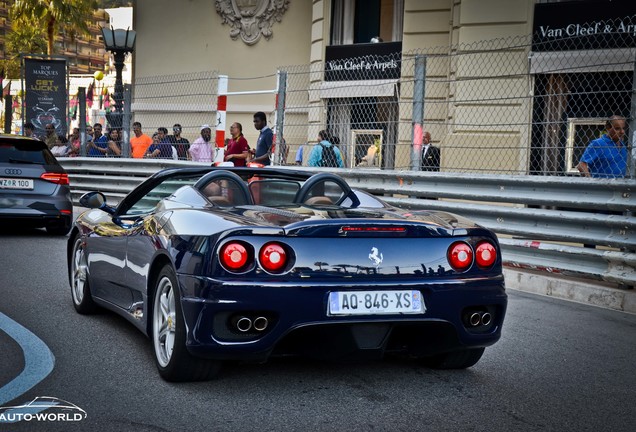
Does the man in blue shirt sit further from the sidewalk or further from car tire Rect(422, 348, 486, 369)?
car tire Rect(422, 348, 486, 369)

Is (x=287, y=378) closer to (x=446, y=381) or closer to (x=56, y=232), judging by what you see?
(x=446, y=381)

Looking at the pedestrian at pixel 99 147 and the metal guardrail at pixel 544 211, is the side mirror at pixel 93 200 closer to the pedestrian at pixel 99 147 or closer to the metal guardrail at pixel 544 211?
the metal guardrail at pixel 544 211

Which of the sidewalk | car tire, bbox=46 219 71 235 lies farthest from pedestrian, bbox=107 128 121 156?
the sidewalk

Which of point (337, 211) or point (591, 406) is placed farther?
point (337, 211)

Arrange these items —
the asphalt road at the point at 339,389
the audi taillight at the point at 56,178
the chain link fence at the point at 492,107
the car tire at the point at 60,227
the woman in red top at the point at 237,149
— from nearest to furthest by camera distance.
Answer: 1. the asphalt road at the point at 339,389
2. the chain link fence at the point at 492,107
3. the audi taillight at the point at 56,178
4. the car tire at the point at 60,227
5. the woman in red top at the point at 237,149

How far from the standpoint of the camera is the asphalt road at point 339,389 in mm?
4117

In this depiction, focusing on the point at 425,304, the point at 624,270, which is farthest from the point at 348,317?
the point at 624,270

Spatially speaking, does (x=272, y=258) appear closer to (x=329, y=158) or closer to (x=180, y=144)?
(x=329, y=158)

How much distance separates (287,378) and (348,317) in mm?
686

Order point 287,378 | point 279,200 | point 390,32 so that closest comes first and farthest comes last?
point 287,378 < point 279,200 < point 390,32

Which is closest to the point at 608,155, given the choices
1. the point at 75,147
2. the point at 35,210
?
the point at 35,210

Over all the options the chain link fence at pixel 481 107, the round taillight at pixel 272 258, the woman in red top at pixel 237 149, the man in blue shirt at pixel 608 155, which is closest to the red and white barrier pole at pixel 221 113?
the woman in red top at pixel 237 149

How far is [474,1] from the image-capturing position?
17625 mm

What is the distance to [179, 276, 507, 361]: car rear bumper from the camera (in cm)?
435
